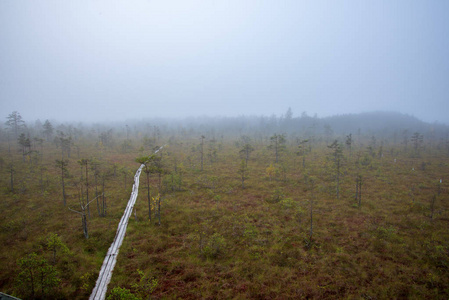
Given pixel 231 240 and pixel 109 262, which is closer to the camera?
pixel 109 262

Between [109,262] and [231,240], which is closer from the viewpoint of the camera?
[109,262]

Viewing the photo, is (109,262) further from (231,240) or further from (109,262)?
(231,240)

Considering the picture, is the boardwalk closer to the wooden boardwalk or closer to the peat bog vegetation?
the wooden boardwalk

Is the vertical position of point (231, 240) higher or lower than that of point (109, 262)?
higher

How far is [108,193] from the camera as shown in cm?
2656

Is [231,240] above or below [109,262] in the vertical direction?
above

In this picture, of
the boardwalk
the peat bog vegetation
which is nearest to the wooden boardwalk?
the boardwalk

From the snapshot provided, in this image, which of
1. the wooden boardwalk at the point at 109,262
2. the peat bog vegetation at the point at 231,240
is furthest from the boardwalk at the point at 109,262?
the peat bog vegetation at the point at 231,240

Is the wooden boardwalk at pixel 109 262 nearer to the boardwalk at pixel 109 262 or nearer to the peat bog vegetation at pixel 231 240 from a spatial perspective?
the boardwalk at pixel 109 262

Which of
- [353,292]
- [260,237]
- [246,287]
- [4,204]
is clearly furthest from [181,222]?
[4,204]

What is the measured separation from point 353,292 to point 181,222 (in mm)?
15515

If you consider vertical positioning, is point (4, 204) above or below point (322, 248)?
above

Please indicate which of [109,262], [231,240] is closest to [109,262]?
[109,262]

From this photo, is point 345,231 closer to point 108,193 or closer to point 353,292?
point 353,292
